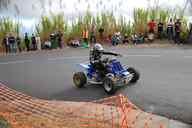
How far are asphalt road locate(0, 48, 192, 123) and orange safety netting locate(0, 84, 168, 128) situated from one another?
71 cm

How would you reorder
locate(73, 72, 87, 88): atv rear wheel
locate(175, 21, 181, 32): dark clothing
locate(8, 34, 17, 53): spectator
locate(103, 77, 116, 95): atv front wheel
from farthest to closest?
locate(8, 34, 17, 53): spectator < locate(175, 21, 181, 32): dark clothing < locate(73, 72, 87, 88): atv rear wheel < locate(103, 77, 116, 95): atv front wheel

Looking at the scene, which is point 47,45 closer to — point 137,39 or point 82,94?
point 137,39

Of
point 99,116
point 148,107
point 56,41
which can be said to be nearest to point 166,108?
Answer: point 148,107

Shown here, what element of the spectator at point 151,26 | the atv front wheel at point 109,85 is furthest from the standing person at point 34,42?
the atv front wheel at point 109,85

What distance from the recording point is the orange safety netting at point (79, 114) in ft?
36.1

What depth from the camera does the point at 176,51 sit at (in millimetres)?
25625

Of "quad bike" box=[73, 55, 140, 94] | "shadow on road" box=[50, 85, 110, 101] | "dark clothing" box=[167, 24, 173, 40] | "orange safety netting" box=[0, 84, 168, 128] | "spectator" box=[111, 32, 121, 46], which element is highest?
"dark clothing" box=[167, 24, 173, 40]

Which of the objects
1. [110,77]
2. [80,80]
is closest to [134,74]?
[110,77]

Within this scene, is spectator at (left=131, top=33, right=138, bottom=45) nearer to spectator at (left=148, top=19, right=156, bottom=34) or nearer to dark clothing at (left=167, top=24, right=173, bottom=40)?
spectator at (left=148, top=19, right=156, bottom=34)

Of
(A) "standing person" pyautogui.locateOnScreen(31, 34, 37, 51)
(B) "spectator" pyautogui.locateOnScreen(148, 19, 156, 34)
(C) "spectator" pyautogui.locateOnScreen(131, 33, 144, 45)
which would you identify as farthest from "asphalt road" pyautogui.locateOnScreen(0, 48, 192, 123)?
(B) "spectator" pyautogui.locateOnScreen(148, 19, 156, 34)

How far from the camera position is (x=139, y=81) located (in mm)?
17672

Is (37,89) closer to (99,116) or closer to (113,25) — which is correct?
(99,116)

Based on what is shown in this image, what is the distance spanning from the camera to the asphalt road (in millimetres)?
14258

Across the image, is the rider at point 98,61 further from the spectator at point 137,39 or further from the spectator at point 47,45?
the spectator at point 47,45
